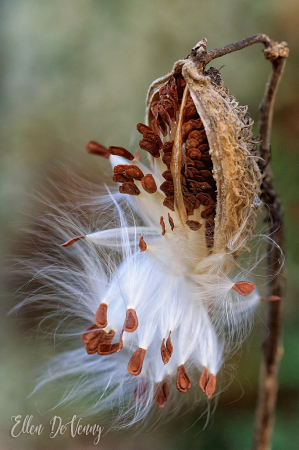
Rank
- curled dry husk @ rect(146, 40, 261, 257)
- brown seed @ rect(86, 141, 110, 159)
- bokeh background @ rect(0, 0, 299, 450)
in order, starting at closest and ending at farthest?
curled dry husk @ rect(146, 40, 261, 257) → brown seed @ rect(86, 141, 110, 159) → bokeh background @ rect(0, 0, 299, 450)

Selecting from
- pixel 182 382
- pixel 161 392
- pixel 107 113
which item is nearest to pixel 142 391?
pixel 161 392

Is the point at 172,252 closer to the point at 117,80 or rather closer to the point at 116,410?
the point at 116,410

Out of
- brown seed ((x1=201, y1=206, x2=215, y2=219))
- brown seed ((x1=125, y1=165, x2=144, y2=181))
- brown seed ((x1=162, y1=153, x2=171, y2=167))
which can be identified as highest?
brown seed ((x1=162, y1=153, x2=171, y2=167))

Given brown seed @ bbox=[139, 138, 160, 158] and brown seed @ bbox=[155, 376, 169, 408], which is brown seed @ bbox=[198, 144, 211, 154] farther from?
brown seed @ bbox=[155, 376, 169, 408]

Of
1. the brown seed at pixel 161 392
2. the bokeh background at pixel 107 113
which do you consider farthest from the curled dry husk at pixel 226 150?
the bokeh background at pixel 107 113

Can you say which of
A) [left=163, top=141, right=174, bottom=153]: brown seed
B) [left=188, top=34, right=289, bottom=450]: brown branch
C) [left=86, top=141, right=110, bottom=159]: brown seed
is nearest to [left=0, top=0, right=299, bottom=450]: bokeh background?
[left=188, top=34, right=289, bottom=450]: brown branch

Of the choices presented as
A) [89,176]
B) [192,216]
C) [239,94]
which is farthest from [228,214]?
[239,94]

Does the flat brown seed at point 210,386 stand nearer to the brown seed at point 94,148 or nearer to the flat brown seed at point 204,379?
the flat brown seed at point 204,379
